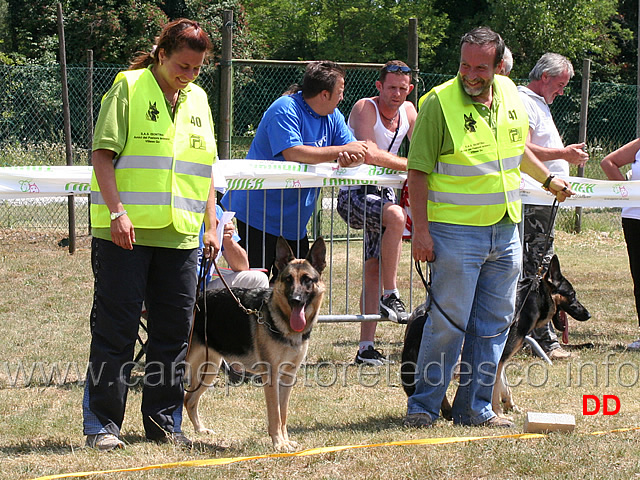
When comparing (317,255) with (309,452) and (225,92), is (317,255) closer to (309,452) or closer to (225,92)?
(309,452)

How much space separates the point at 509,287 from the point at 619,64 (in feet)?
107

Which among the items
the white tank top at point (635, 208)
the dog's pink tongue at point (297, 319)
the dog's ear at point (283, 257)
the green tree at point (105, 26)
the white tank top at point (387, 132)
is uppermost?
the green tree at point (105, 26)

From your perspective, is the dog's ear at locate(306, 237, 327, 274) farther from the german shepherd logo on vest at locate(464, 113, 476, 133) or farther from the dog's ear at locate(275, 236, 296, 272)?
the german shepherd logo on vest at locate(464, 113, 476, 133)

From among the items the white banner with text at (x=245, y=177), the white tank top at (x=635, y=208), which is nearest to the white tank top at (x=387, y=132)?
the white banner with text at (x=245, y=177)

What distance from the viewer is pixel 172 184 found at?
13.0 ft

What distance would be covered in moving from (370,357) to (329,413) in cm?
136

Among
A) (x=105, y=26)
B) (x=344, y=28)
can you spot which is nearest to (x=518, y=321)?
(x=105, y=26)

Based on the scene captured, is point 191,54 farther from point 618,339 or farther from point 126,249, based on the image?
point 618,339

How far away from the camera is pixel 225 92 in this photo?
7.87 metres

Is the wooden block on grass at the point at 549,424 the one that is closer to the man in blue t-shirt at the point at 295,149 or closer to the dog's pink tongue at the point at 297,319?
the dog's pink tongue at the point at 297,319

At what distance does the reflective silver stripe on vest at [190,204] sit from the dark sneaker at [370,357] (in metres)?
2.63

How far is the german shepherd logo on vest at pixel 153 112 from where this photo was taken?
390 centimetres

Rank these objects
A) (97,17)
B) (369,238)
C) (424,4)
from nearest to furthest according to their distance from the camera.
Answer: (369,238)
(97,17)
(424,4)

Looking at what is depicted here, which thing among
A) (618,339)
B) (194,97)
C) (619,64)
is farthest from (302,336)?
(619,64)
